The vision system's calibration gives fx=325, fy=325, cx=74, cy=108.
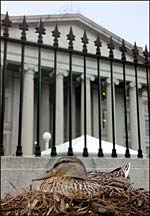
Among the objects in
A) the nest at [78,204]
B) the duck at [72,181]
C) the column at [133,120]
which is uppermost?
the column at [133,120]

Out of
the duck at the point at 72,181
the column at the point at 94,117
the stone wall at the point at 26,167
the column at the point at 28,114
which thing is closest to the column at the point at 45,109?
the column at the point at 28,114

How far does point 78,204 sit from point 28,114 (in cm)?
1813

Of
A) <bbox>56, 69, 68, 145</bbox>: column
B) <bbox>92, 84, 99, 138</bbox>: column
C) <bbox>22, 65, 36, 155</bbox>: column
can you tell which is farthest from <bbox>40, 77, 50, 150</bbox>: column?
<bbox>92, 84, 99, 138</bbox>: column

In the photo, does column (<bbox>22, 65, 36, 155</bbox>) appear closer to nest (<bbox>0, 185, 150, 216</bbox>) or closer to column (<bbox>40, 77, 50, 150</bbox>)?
column (<bbox>40, 77, 50, 150</bbox>)

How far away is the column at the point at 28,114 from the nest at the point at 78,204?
17.0m

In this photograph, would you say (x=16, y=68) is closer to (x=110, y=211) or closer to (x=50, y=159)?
(x=50, y=159)

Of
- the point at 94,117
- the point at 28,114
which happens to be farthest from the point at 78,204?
the point at 94,117

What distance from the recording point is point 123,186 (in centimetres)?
111

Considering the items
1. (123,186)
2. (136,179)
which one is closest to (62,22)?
(136,179)

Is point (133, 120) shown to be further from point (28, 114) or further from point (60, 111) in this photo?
point (28, 114)

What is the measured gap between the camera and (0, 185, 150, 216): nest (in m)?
0.85

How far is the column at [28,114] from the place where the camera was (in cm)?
1816

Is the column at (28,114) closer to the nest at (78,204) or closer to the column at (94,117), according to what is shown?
the column at (94,117)

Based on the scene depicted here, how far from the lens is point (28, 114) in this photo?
1881 cm
